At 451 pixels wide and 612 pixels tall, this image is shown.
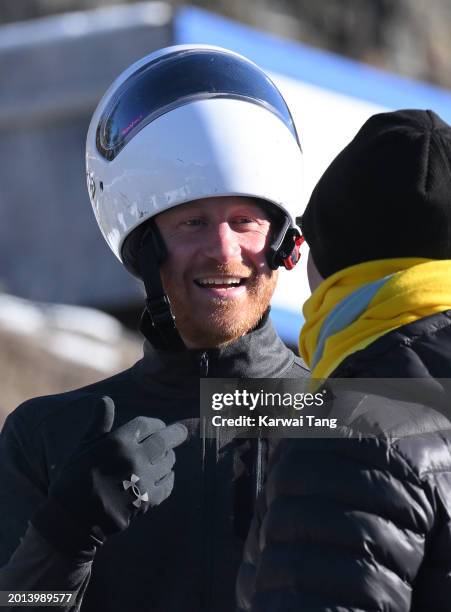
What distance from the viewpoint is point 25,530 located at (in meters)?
2.69

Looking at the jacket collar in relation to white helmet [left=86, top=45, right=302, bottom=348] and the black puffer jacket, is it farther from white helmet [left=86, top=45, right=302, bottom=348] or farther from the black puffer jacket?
the black puffer jacket

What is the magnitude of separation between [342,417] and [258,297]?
1129 millimetres

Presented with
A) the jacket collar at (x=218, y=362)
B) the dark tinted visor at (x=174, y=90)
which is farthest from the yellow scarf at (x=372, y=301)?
the dark tinted visor at (x=174, y=90)

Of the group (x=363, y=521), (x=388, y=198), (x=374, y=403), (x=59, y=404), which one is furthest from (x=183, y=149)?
(x=363, y=521)

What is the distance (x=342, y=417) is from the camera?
1854mm

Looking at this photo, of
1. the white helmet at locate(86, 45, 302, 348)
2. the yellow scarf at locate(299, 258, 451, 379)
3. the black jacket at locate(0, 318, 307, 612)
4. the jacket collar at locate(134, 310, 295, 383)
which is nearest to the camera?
the yellow scarf at locate(299, 258, 451, 379)

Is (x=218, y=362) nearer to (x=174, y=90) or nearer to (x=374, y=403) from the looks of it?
(x=174, y=90)

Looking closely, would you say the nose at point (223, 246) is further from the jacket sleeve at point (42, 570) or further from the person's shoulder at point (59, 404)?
the jacket sleeve at point (42, 570)

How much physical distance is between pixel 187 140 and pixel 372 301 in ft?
4.04

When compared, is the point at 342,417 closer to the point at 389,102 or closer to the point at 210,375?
the point at 210,375

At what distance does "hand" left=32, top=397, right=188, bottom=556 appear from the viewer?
2416mm

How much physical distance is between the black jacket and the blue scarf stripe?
28.3 inches

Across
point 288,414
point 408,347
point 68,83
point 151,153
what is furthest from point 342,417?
point 68,83

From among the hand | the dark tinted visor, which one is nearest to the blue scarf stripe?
the hand
